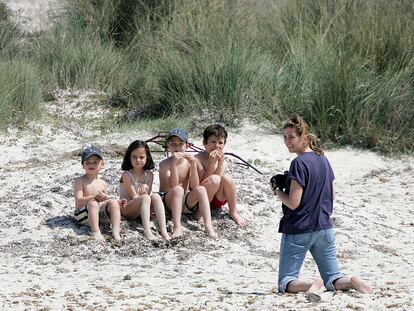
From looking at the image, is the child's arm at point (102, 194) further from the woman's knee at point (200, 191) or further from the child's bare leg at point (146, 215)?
the woman's knee at point (200, 191)

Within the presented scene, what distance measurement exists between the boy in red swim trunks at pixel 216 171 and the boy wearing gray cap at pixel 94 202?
2.81ft

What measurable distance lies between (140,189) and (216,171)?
2.34ft

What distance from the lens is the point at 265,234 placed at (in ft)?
30.3

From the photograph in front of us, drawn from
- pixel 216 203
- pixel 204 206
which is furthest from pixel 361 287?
pixel 216 203

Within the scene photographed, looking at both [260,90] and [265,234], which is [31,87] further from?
[265,234]

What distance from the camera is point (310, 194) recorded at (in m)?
6.79

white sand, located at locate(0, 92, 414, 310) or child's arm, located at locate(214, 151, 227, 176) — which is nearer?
white sand, located at locate(0, 92, 414, 310)

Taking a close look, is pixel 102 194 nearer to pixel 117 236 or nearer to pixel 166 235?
pixel 117 236

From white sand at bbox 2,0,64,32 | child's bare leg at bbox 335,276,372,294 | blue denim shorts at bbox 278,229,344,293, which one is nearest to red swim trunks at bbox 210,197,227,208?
blue denim shorts at bbox 278,229,344,293

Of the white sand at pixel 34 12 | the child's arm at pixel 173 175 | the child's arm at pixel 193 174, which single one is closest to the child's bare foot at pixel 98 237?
the child's arm at pixel 173 175

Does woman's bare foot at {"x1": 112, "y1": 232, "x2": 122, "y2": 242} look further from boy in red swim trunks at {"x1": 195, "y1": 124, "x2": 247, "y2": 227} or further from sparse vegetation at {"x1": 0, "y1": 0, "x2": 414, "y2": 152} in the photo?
sparse vegetation at {"x1": 0, "y1": 0, "x2": 414, "y2": 152}

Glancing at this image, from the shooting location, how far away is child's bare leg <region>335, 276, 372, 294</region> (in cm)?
662

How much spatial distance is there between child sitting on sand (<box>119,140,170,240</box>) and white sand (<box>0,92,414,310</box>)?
0.14 meters

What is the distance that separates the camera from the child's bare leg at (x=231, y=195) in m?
9.15
